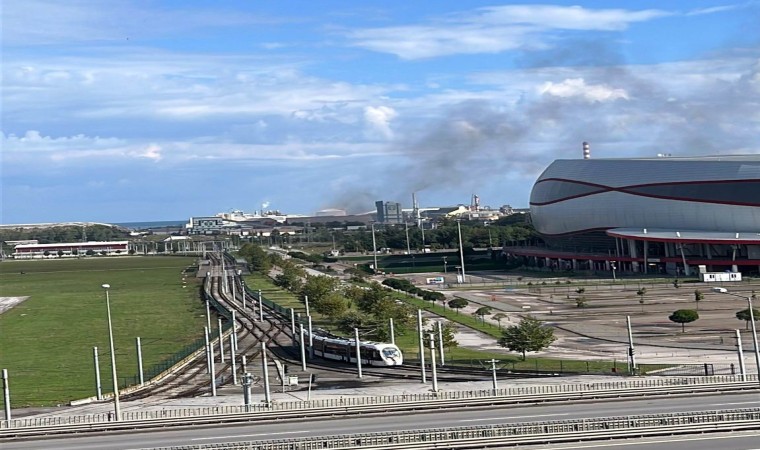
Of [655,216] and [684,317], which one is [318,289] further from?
[655,216]

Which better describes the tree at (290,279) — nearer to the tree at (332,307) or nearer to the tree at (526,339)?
the tree at (332,307)

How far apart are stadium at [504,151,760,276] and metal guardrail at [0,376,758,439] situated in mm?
83291

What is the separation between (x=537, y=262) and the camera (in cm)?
16462

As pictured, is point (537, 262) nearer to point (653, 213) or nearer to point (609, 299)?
point (653, 213)

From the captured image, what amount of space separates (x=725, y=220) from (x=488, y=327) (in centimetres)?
6382

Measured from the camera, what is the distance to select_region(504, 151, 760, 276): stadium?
407 feet

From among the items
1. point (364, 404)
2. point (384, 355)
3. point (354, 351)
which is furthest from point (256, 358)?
point (364, 404)

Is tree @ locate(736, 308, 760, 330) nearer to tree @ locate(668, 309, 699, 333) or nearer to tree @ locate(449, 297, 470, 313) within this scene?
tree @ locate(668, 309, 699, 333)

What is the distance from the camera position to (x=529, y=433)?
2975cm

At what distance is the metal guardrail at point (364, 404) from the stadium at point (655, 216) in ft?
273

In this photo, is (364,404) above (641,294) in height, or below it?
above

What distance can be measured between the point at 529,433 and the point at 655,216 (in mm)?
113345

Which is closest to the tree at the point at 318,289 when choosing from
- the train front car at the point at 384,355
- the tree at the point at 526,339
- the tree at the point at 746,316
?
the train front car at the point at 384,355

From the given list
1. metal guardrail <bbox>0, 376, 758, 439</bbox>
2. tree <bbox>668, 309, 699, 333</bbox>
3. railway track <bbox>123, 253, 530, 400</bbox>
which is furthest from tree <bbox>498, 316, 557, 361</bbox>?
tree <bbox>668, 309, 699, 333</bbox>
